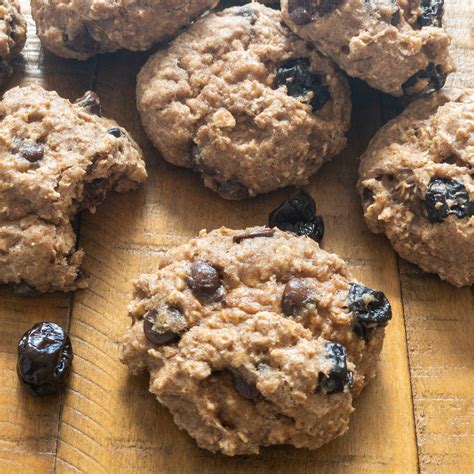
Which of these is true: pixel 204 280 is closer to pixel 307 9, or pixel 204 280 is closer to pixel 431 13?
pixel 307 9

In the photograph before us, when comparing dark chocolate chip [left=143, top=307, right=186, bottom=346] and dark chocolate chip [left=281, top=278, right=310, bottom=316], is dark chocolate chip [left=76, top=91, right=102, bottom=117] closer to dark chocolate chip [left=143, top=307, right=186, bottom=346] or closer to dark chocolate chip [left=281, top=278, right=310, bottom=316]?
dark chocolate chip [left=143, top=307, right=186, bottom=346]

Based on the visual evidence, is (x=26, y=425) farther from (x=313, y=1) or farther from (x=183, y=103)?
(x=313, y=1)

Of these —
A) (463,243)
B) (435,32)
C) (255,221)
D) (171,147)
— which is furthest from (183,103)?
(463,243)

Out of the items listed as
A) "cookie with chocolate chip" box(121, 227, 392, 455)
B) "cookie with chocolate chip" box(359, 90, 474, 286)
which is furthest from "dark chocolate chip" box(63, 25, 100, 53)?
"cookie with chocolate chip" box(359, 90, 474, 286)

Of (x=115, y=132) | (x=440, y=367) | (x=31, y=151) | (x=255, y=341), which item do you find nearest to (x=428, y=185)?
(x=440, y=367)

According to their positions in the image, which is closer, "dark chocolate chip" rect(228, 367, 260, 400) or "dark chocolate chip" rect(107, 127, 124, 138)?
"dark chocolate chip" rect(228, 367, 260, 400)

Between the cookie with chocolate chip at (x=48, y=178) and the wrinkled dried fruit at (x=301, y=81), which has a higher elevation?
the wrinkled dried fruit at (x=301, y=81)

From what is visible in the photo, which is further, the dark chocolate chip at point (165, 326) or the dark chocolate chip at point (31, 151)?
the dark chocolate chip at point (31, 151)

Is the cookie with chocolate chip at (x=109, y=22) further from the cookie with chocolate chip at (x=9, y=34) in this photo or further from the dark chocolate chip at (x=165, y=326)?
the dark chocolate chip at (x=165, y=326)

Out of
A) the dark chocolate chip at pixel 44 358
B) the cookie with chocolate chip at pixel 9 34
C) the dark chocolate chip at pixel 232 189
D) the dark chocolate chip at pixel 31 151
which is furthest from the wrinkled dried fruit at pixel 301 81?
the dark chocolate chip at pixel 44 358
